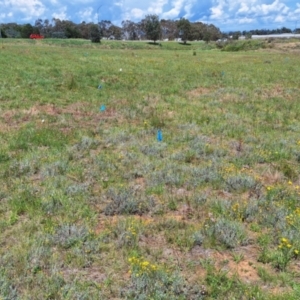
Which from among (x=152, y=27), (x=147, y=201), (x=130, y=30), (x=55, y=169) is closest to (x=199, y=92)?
(x=55, y=169)

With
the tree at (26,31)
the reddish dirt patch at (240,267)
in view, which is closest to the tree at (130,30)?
the tree at (26,31)

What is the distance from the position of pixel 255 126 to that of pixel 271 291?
220 inches

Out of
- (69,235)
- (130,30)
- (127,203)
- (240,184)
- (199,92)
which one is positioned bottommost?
(130,30)

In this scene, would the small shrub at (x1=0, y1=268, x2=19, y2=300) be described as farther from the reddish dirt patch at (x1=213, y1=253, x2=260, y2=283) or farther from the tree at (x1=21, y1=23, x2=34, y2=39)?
the tree at (x1=21, y1=23, x2=34, y2=39)

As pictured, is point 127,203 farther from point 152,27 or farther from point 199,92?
point 152,27

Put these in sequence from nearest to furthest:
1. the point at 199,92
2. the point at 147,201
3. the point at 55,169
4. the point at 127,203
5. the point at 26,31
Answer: the point at 127,203, the point at 147,201, the point at 55,169, the point at 199,92, the point at 26,31

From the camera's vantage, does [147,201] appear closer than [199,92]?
Yes

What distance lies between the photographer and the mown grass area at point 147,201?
3.07 metres

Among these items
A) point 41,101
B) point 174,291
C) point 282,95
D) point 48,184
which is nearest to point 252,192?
point 174,291

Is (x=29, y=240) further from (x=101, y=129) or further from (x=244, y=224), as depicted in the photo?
(x=101, y=129)

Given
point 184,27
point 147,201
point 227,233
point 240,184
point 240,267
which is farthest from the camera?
point 184,27

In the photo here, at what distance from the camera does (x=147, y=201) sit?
14.7 ft

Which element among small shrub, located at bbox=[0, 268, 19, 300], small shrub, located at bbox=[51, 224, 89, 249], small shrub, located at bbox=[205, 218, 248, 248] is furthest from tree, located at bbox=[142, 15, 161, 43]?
small shrub, located at bbox=[0, 268, 19, 300]

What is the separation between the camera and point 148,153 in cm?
620
